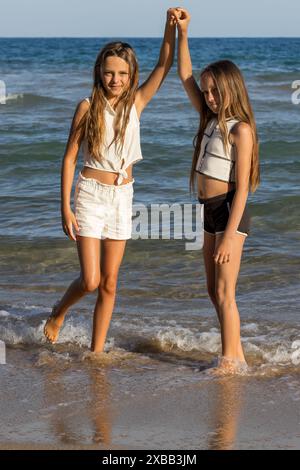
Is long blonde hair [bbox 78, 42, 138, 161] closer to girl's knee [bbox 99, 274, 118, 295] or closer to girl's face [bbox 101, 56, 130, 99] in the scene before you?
girl's face [bbox 101, 56, 130, 99]

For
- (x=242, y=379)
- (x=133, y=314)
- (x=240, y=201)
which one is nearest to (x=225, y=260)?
(x=240, y=201)

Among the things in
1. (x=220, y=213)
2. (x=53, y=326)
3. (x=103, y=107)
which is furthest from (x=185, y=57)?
(x=53, y=326)

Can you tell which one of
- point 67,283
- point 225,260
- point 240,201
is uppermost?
point 240,201

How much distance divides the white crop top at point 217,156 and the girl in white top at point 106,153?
0.38 meters

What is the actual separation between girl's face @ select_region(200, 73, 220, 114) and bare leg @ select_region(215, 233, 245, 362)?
25.8 inches

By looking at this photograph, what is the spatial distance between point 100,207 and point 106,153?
0.28 meters

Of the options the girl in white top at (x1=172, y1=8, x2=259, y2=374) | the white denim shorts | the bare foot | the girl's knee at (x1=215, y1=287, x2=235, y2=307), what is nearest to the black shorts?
the girl in white top at (x1=172, y1=8, x2=259, y2=374)

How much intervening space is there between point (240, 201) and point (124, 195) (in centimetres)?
63

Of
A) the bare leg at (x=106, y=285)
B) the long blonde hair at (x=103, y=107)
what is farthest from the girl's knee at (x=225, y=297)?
the long blonde hair at (x=103, y=107)

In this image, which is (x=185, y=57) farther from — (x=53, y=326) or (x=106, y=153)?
(x=53, y=326)

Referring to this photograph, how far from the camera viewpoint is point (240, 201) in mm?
4480

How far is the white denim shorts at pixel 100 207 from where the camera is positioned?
4.69 meters

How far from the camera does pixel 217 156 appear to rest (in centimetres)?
456

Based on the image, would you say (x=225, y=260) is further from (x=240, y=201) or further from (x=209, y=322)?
(x=209, y=322)
